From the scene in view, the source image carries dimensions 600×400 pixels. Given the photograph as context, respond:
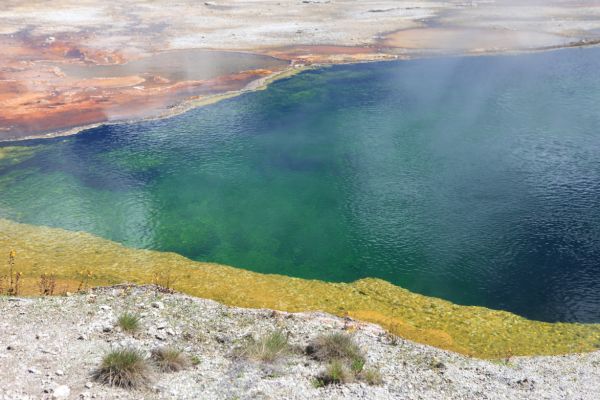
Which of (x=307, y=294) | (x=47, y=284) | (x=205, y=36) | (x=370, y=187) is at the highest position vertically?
(x=205, y=36)

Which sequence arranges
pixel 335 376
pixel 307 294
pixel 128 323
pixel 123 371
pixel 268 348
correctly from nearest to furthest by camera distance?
1. pixel 123 371
2. pixel 335 376
3. pixel 268 348
4. pixel 128 323
5. pixel 307 294

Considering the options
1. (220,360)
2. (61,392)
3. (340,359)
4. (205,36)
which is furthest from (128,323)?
(205,36)

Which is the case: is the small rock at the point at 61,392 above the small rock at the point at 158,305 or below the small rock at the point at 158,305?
above

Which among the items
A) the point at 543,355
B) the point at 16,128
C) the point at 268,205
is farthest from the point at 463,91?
the point at 16,128

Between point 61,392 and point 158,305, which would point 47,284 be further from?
point 61,392

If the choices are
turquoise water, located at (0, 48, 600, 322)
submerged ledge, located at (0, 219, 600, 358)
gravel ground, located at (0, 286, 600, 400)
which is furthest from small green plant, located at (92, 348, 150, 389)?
turquoise water, located at (0, 48, 600, 322)

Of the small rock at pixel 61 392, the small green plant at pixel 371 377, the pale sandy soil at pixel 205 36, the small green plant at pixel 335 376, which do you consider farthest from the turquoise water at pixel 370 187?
the small rock at pixel 61 392

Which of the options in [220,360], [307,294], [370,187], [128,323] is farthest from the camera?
[370,187]

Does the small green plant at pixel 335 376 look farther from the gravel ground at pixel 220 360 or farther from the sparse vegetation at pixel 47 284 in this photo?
the sparse vegetation at pixel 47 284
